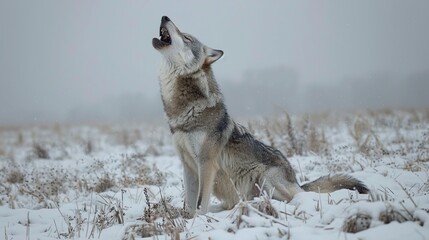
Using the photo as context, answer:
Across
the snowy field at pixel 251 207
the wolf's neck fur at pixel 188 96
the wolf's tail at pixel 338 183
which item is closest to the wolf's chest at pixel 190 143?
the wolf's neck fur at pixel 188 96

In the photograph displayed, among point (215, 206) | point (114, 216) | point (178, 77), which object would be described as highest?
point (178, 77)

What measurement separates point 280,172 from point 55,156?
8524mm

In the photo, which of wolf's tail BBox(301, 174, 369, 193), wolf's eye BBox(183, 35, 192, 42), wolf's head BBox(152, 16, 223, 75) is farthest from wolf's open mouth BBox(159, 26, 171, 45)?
wolf's tail BBox(301, 174, 369, 193)

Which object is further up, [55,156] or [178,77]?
[178,77]

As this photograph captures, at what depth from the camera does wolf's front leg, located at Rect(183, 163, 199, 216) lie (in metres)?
4.83

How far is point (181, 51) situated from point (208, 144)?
1.42 metres

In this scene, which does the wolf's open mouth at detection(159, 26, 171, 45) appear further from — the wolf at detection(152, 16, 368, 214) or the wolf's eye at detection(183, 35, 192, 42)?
the wolf's eye at detection(183, 35, 192, 42)

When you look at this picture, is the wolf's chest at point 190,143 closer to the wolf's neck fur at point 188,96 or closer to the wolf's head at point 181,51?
the wolf's neck fur at point 188,96

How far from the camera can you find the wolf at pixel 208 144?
14.9ft

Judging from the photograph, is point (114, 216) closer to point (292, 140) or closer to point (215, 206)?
point (215, 206)

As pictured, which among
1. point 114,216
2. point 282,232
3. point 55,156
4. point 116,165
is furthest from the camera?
point 55,156

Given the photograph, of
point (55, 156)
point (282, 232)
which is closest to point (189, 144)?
point (282, 232)

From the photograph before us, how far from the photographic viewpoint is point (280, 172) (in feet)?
15.8

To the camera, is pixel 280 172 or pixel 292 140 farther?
pixel 292 140
